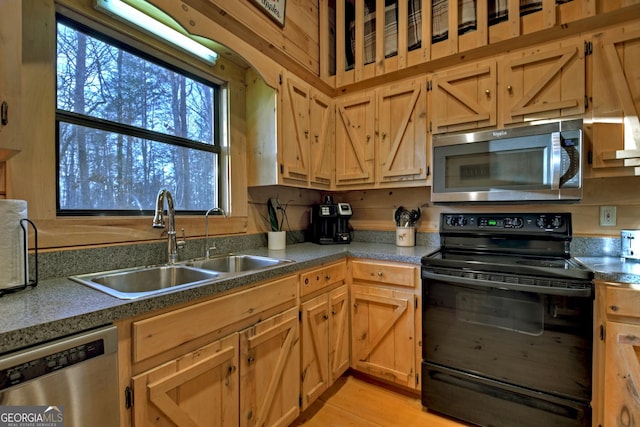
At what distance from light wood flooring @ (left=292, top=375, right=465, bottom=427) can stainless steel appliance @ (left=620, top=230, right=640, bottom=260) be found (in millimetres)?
1349

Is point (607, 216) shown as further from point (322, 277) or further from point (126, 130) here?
point (126, 130)

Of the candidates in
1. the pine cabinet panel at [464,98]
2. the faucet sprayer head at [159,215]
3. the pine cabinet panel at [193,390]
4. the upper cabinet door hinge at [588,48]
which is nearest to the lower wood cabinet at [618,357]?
the pine cabinet panel at [464,98]

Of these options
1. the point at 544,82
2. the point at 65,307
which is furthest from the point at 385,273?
the point at 65,307

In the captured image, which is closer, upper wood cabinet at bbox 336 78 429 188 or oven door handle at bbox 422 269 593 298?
oven door handle at bbox 422 269 593 298

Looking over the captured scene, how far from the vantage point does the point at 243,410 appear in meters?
1.33

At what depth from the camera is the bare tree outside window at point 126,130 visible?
1389 mm

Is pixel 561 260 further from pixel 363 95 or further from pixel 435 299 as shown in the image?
pixel 363 95

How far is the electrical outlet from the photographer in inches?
73.1

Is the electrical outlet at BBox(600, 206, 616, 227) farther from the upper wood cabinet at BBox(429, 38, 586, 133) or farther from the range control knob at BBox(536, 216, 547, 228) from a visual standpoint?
the upper wood cabinet at BBox(429, 38, 586, 133)

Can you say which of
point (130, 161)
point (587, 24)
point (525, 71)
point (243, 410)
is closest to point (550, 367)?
point (243, 410)

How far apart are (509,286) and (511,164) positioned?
78cm

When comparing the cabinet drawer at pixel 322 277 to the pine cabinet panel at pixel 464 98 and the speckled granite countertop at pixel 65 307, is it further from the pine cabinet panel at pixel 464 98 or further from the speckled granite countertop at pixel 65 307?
the pine cabinet panel at pixel 464 98

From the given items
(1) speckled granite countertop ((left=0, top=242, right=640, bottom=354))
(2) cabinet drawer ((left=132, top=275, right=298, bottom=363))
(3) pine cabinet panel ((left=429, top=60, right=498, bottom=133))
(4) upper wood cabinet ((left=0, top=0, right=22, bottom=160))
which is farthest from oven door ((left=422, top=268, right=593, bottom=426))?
(4) upper wood cabinet ((left=0, top=0, right=22, bottom=160))

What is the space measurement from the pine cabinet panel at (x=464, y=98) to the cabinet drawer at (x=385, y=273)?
103 centimetres
